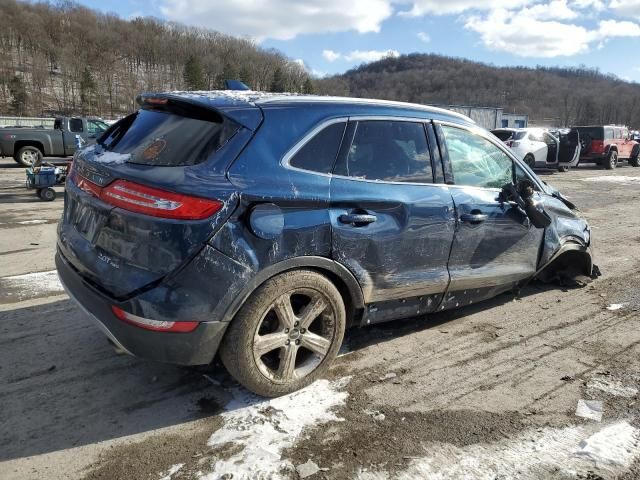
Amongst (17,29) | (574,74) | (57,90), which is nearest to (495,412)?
(57,90)

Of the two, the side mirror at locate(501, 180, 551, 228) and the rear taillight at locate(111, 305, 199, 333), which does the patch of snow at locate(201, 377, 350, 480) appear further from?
the side mirror at locate(501, 180, 551, 228)

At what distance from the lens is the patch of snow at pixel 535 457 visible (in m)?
2.49

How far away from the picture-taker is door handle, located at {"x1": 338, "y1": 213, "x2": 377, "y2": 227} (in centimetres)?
302

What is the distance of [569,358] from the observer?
146 inches

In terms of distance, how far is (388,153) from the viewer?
3.37 m

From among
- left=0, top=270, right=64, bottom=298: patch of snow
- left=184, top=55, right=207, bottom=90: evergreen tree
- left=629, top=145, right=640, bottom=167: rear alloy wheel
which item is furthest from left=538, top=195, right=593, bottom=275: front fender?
left=184, top=55, right=207, bottom=90: evergreen tree

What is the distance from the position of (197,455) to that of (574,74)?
183 meters

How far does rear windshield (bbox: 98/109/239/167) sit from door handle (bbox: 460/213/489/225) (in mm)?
→ 1845

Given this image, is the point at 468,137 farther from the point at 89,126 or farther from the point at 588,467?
the point at 89,126

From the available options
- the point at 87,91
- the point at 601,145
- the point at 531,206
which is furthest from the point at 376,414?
the point at 87,91

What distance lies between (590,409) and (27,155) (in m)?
18.6

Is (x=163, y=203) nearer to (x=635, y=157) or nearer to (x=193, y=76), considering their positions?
(x=635, y=157)

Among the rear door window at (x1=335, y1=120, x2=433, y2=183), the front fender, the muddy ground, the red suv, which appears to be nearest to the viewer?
the muddy ground

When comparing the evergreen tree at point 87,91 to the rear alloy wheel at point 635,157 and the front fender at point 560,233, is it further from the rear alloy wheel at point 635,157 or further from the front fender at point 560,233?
the front fender at point 560,233
